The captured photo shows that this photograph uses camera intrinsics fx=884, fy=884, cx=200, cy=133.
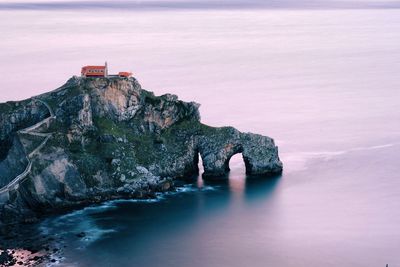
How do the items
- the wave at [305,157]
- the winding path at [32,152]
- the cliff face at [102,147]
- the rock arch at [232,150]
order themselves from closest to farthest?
the winding path at [32,152] < the cliff face at [102,147] < the rock arch at [232,150] < the wave at [305,157]

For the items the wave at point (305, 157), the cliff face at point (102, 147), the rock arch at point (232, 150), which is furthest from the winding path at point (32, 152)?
the wave at point (305, 157)

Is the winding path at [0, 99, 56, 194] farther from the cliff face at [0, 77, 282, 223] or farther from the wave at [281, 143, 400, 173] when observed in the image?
the wave at [281, 143, 400, 173]

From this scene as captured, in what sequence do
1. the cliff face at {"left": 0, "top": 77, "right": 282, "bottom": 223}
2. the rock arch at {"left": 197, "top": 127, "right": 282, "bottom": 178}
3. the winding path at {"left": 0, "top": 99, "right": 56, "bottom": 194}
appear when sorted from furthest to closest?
the rock arch at {"left": 197, "top": 127, "right": 282, "bottom": 178}
the cliff face at {"left": 0, "top": 77, "right": 282, "bottom": 223}
the winding path at {"left": 0, "top": 99, "right": 56, "bottom": 194}

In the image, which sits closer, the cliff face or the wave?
the cliff face

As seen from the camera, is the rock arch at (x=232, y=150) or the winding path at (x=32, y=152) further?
the rock arch at (x=232, y=150)

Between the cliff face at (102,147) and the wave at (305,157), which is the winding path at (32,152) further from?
the wave at (305,157)

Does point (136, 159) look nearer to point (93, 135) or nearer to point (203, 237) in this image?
point (93, 135)

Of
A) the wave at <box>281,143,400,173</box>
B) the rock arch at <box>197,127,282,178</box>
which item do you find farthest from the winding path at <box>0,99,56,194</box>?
the wave at <box>281,143,400,173</box>

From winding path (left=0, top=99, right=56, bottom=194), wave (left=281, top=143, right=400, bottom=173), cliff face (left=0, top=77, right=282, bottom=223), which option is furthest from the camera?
wave (left=281, top=143, right=400, bottom=173)

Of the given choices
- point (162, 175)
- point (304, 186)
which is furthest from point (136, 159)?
point (304, 186)
